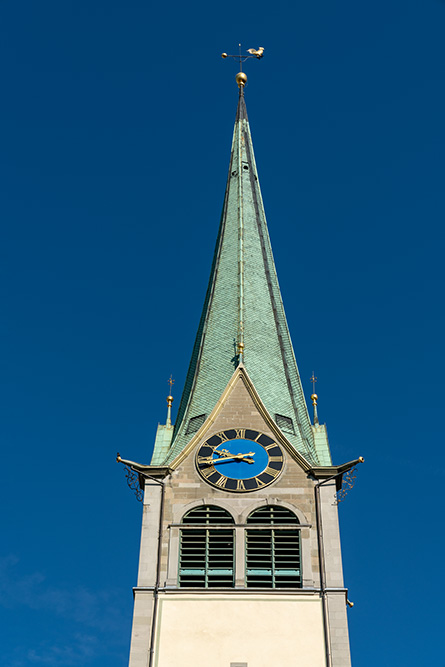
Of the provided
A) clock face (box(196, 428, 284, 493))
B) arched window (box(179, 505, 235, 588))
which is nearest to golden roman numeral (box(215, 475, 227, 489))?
clock face (box(196, 428, 284, 493))

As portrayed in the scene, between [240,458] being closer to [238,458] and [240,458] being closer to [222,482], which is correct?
[238,458]

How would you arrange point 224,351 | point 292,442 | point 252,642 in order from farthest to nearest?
point 224,351
point 292,442
point 252,642

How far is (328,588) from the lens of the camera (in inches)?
1212

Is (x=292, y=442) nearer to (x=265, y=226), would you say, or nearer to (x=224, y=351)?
(x=224, y=351)

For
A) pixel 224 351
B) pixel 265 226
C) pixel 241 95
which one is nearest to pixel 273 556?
pixel 224 351

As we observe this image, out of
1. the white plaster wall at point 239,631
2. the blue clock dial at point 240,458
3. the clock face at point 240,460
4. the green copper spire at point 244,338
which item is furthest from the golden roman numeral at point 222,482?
the white plaster wall at point 239,631

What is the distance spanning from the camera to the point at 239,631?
1178 inches

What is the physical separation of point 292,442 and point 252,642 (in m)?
6.89

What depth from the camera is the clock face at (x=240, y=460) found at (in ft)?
108

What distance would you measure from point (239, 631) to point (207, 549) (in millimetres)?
2476

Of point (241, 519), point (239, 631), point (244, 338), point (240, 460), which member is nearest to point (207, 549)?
point (241, 519)

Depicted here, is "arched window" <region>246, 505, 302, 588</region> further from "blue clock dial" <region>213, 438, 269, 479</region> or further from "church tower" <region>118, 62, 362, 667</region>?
"blue clock dial" <region>213, 438, 269, 479</region>

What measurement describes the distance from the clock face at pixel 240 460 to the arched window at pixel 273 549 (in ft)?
2.97

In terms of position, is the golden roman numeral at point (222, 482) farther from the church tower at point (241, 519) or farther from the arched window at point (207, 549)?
the arched window at point (207, 549)
